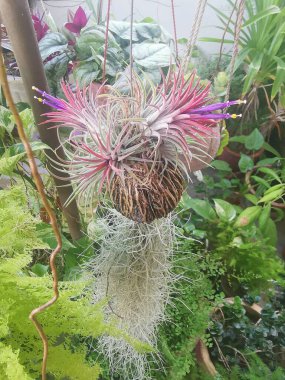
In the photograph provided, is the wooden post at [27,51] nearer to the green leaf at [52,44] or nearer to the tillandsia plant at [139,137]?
the tillandsia plant at [139,137]

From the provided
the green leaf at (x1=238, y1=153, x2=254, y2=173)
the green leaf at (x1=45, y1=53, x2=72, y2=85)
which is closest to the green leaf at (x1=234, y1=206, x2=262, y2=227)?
the green leaf at (x1=238, y1=153, x2=254, y2=173)

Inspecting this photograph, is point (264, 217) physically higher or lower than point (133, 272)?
lower

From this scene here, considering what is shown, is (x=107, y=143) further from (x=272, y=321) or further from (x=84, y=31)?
(x=272, y=321)

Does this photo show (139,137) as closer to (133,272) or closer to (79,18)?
(133,272)

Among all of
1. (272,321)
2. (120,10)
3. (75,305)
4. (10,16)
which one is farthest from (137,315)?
(120,10)

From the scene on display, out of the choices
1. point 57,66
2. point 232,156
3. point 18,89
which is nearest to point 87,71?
point 57,66

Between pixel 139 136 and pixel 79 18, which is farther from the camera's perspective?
pixel 79 18
